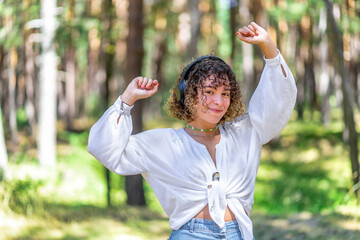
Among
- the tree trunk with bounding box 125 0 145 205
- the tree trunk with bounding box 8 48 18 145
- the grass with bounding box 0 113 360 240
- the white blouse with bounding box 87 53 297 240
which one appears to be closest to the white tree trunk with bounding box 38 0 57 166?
the grass with bounding box 0 113 360 240

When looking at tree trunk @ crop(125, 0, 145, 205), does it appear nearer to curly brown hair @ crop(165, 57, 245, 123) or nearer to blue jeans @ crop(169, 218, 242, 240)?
curly brown hair @ crop(165, 57, 245, 123)

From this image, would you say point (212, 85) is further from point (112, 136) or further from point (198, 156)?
point (112, 136)

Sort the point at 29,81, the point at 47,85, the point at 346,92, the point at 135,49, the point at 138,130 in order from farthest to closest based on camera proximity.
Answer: the point at 29,81 < the point at 47,85 < the point at 138,130 < the point at 135,49 < the point at 346,92

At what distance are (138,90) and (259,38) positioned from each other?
2.01 feet

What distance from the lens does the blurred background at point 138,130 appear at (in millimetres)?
6695

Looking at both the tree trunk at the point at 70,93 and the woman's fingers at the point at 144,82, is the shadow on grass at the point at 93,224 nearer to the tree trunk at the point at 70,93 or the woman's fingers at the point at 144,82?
the woman's fingers at the point at 144,82

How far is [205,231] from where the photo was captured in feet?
6.90

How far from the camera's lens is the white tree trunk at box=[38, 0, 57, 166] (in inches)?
602

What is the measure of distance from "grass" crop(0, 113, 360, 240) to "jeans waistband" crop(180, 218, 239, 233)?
383 cm

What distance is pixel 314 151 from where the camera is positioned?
1458 cm

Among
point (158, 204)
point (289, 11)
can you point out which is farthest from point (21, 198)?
point (289, 11)

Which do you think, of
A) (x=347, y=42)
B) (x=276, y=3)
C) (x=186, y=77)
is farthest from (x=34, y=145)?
(x=186, y=77)

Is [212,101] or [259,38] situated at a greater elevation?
[259,38]

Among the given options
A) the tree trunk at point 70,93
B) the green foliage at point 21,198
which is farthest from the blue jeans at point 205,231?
the tree trunk at point 70,93
